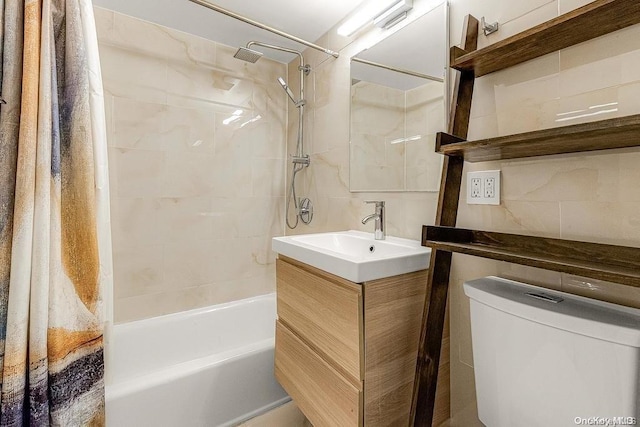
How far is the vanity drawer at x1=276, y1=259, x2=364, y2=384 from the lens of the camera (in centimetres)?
95

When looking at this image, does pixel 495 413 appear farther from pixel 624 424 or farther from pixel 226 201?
pixel 226 201

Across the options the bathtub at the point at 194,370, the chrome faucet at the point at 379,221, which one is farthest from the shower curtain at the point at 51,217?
the chrome faucet at the point at 379,221

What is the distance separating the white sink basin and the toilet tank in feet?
0.69

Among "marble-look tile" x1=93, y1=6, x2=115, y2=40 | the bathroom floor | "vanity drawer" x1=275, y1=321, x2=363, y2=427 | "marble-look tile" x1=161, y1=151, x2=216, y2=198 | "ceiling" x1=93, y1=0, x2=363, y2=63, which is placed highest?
"ceiling" x1=93, y1=0, x2=363, y2=63

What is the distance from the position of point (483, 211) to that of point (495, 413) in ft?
2.05

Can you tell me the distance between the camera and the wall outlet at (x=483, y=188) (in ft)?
3.35

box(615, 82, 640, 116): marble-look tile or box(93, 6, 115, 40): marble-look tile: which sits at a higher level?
box(93, 6, 115, 40): marble-look tile

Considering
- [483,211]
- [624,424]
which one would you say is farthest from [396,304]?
[624,424]

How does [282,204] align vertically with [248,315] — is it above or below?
above

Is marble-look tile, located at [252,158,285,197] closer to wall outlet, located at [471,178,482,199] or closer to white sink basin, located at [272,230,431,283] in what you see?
white sink basin, located at [272,230,431,283]

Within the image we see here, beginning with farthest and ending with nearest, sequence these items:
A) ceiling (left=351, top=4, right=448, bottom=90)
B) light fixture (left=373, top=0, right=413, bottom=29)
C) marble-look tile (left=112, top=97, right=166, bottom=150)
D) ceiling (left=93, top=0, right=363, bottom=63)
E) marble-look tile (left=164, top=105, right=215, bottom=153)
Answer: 1. marble-look tile (left=164, top=105, right=215, bottom=153)
2. marble-look tile (left=112, top=97, right=166, bottom=150)
3. ceiling (left=93, top=0, right=363, bottom=63)
4. light fixture (left=373, top=0, right=413, bottom=29)
5. ceiling (left=351, top=4, right=448, bottom=90)

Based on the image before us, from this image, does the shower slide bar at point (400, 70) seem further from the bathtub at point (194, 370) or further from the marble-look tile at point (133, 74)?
the bathtub at point (194, 370)

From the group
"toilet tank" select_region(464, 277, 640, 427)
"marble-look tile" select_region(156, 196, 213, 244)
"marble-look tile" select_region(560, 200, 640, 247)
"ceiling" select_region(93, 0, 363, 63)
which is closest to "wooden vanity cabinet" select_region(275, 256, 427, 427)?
"toilet tank" select_region(464, 277, 640, 427)

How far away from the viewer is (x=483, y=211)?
1067 millimetres
